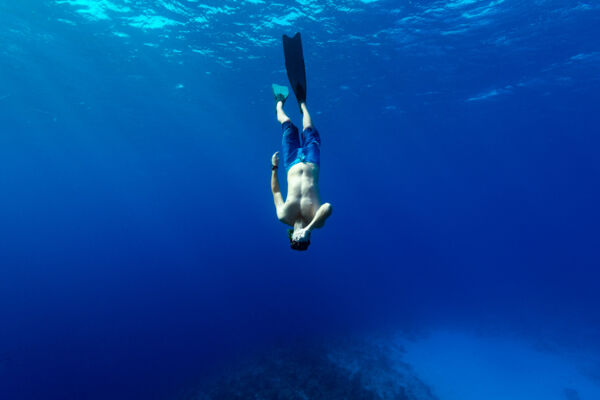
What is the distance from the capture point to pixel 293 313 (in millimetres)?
23547

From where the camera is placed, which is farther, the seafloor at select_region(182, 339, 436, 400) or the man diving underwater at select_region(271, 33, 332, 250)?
the seafloor at select_region(182, 339, 436, 400)

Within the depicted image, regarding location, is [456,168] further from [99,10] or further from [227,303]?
[99,10]

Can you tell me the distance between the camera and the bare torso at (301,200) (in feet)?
13.1

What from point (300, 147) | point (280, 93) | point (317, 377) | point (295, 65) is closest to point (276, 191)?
point (300, 147)

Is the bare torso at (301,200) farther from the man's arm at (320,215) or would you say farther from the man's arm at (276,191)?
the man's arm at (320,215)

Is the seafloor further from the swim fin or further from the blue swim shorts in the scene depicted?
the swim fin

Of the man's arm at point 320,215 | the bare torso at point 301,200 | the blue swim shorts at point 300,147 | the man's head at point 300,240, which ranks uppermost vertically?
the blue swim shorts at point 300,147

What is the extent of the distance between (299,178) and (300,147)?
36.7 inches

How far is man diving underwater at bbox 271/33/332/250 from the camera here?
3699 millimetres

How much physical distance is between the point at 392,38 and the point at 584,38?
9.25 metres

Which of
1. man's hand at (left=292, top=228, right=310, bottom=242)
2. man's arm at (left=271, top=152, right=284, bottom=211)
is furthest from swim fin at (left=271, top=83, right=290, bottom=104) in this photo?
man's hand at (left=292, top=228, right=310, bottom=242)

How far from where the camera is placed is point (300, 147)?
5.05 meters

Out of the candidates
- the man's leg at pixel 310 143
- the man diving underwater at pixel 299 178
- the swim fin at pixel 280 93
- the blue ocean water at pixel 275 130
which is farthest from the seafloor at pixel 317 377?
the swim fin at pixel 280 93

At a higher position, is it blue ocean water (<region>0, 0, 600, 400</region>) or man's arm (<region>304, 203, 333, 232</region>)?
blue ocean water (<region>0, 0, 600, 400</region>)
